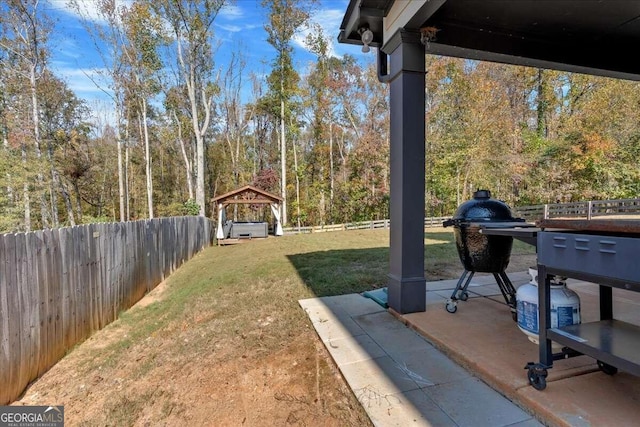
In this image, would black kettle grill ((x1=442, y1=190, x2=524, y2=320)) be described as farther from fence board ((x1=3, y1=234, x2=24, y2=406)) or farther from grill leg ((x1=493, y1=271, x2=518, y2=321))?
fence board ((x1=3, y1=234, x2=24, y2=406))

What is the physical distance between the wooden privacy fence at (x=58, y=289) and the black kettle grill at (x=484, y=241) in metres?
3.75

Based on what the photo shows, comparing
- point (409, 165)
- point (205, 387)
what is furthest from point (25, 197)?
point (409, 165)

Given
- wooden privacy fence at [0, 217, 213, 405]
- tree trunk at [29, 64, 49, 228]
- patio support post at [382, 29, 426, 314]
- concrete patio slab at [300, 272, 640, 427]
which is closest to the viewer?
concrete patio slab at [300, 272, 640, 427]

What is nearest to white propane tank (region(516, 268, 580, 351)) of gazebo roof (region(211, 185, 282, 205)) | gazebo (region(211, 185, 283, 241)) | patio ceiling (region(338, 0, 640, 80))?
patio ceiling (region(338, 0, 640, 80))

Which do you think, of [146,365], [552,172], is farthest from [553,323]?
[552,172]

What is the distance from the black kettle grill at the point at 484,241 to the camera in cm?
288

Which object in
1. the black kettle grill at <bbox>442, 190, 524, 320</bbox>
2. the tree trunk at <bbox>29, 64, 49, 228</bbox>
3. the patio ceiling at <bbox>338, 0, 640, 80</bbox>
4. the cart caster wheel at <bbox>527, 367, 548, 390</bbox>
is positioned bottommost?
the cart caster wheel at <bbox>527, 367, 548, 390</bbox>

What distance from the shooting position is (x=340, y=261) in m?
6.36

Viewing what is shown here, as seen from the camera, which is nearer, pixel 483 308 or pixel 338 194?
pixel 483 308

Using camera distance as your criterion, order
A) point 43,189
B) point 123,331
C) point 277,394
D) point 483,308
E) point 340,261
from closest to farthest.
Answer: point 277,394 → point 483,308 → point 123,331 → point 340,261 → point 43,189

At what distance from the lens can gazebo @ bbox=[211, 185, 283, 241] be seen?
45.8 ft

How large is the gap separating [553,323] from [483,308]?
56.8 inches

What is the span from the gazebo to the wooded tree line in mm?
1225

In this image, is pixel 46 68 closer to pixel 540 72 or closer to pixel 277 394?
pixel 277 394
